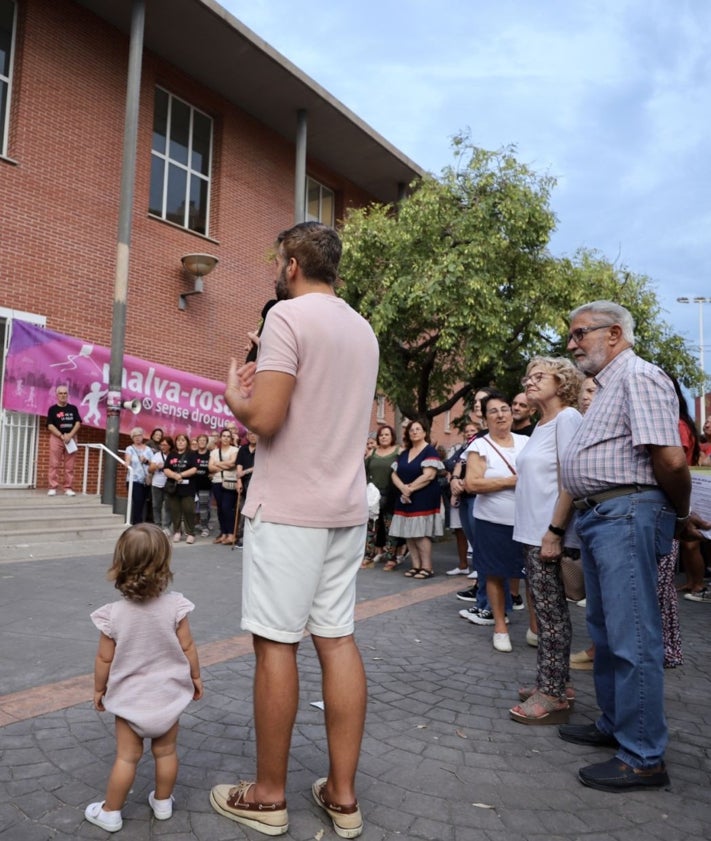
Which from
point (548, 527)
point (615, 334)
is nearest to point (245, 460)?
point (548, 527)

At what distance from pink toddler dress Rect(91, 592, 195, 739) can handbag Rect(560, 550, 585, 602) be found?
205 cm

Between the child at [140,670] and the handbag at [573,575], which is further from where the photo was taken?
the handbag at [573,575]

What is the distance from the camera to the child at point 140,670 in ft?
7.64

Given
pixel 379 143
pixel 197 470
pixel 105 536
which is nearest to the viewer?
pixel 105 536

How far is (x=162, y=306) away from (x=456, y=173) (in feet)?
21.8

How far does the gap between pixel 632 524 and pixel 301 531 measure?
141 cm

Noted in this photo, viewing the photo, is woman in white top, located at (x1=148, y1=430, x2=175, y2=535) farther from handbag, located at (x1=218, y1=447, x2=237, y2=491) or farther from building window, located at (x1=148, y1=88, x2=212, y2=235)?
building window, located at (x1=148, y1=88, x2=212, y2=235)

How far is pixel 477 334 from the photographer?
44.1 ft

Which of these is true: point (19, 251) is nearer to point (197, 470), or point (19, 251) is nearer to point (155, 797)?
point (197, 470)

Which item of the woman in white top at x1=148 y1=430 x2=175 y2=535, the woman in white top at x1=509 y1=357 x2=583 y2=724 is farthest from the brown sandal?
the woman in white top at x1=148 y1=430 x2=175 y2=535

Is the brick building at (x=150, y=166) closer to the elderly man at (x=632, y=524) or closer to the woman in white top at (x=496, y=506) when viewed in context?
the woman in white top at (x=496, y=506)

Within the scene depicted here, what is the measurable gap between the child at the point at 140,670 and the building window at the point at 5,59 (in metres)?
12.4

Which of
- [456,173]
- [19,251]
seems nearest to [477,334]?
[456,173]

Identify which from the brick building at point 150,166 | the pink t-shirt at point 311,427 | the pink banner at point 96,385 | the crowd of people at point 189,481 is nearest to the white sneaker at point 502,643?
the pink t-shirt at point 311,427
